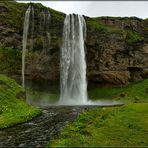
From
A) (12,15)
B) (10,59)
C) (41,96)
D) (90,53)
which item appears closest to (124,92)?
(90,53)

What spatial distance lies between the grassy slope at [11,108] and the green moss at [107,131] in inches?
249

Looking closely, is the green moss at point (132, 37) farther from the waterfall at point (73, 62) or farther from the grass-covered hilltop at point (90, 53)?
the waterfall at point (73, 62)

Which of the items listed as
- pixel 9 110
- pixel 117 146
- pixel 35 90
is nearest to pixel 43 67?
pixel 35 90

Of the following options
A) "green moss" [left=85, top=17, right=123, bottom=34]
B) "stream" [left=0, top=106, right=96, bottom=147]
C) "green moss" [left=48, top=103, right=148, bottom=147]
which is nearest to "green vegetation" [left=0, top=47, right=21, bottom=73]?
"green moss" [left=85, top=17, right=123, bottom=34]

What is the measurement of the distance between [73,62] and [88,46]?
17.7 ft

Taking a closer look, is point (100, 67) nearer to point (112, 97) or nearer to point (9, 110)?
point (112, 97)

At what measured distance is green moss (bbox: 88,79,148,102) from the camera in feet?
251

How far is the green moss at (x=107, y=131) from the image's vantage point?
2345 cm

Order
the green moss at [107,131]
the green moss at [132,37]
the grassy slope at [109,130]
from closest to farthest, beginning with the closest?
the green moss at [107,131]
the grassy slope at [109,130]
the green moss at [132,37]

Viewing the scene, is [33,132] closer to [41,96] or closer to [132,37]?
[41,96]

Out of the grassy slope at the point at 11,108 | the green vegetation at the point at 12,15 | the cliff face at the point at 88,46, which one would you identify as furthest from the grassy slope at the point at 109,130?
the green vegetation at the point at 12,15

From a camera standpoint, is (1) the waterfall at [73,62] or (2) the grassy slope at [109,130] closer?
(2) the grassy slope at [109,130]

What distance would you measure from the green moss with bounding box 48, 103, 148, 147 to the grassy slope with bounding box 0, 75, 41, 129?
6314mm

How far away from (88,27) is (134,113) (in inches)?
1904
